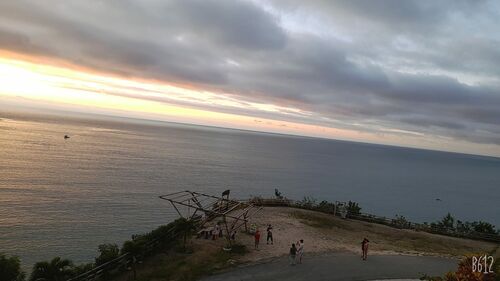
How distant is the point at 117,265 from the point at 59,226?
27968mm

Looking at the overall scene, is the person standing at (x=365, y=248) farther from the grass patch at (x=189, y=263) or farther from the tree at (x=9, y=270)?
the tree at (x=9, y=270)

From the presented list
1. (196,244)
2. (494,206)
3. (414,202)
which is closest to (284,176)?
(414,202)

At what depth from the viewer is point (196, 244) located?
29938 mm

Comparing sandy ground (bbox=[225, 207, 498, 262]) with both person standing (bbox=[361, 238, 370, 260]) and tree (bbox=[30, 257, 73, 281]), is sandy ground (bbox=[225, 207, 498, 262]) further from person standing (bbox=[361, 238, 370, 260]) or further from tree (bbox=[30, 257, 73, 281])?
tree (bbox=[30, 257, 73, 281])

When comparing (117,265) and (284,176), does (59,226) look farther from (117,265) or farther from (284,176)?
(284,176)

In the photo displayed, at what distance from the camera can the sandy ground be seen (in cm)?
3080

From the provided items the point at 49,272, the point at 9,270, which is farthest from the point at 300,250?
the point at 9,270

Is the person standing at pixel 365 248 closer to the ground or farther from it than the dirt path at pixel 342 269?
farther from it

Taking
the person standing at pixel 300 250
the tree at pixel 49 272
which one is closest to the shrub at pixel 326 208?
the person standing at pixel 300 250

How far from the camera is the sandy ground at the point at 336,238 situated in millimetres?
30797

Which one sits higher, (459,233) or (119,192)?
(459,233)

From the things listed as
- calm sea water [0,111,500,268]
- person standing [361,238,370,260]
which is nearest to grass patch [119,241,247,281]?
person standing [361,238,370,260]

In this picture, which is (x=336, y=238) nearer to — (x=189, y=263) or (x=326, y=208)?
(x=326, y=208)

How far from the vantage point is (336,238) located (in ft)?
113
